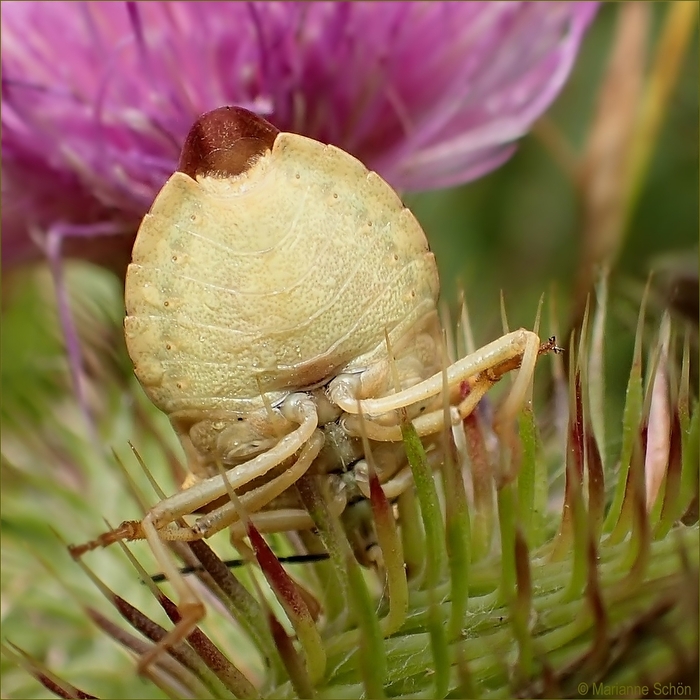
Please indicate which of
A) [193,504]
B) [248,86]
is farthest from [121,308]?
[193,504]

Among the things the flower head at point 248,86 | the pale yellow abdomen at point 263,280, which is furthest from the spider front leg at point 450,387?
the flower head at point 248,86

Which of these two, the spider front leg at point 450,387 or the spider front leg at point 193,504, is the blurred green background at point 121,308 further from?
the spider front leg at point 193,504

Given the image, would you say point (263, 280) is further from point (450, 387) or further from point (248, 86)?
point (248, 86)

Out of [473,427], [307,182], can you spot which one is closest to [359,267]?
[307,182]

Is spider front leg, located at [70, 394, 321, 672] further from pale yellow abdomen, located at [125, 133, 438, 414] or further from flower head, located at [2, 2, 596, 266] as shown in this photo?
flower head, located at [2, 2, 596, 266]

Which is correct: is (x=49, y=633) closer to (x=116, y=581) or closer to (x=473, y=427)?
(x=116, y=581)

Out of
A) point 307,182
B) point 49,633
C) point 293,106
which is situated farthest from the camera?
point 293,106
